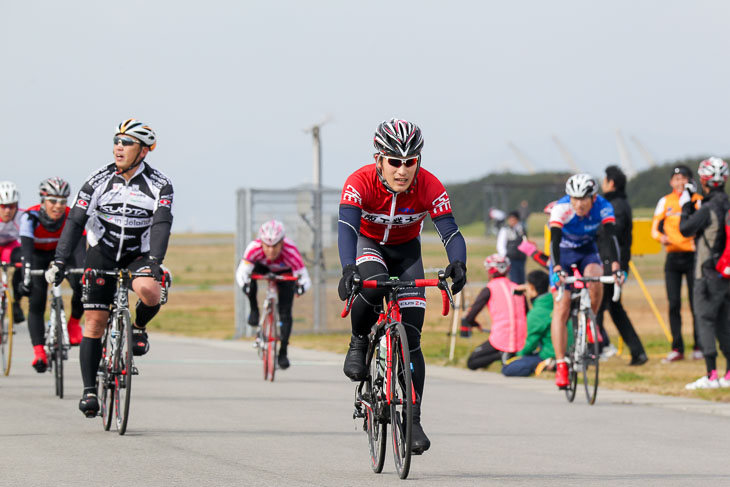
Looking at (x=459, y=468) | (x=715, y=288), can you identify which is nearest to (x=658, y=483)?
(x=459, y=468)

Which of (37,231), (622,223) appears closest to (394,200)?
(37,231)

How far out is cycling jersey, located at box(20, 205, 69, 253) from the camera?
13.6 meters

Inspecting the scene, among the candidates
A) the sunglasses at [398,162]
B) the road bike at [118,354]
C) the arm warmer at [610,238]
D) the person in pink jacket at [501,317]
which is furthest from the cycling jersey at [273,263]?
the sunglasses at [398,162]

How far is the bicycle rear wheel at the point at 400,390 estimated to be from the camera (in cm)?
772

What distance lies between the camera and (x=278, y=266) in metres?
15.5

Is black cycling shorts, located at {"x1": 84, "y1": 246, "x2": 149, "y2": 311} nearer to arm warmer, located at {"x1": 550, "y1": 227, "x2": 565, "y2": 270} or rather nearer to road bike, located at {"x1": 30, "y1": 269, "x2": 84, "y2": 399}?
road bike, located at {"x1": 30, "y1": 269, "x2": 84, "y2": 399}

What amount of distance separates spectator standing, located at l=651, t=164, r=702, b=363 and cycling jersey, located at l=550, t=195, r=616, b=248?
2.96 metres

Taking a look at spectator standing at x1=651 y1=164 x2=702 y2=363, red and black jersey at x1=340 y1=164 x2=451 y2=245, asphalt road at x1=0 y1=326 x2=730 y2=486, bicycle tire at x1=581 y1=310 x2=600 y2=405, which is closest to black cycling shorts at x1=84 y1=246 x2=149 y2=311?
asphalt road at x1=0 y1=326 x2=730 y2=486

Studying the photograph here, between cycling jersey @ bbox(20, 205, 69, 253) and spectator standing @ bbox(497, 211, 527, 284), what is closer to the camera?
cycling jersey @ bbox(20, 205, 69, 253)

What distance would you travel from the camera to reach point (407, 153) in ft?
26.6

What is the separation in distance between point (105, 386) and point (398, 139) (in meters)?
3.27

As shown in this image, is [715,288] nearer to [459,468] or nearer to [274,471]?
[459,468]

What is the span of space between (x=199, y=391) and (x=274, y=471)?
548 centimetres

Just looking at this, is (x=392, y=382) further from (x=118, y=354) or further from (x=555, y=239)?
(x=555, y=239)
